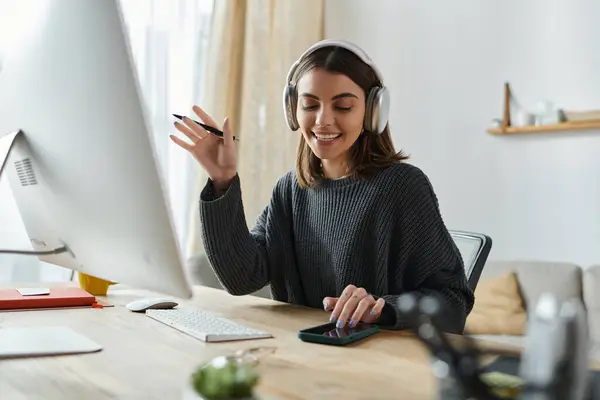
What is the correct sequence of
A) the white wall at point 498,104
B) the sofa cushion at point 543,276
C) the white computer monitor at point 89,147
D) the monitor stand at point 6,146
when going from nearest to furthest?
the white computer monitor at point 89,147, the monitor stand at point 6,146, the sofa cushion at point 543,276, the white wall at point 498,104

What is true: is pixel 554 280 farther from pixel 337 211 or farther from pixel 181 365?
pixel 181 365

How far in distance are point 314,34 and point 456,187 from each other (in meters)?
1.13

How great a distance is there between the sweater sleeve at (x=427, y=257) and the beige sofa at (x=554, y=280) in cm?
142

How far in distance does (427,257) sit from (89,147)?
2.49 ft

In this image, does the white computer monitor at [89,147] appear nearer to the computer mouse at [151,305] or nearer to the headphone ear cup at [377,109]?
the computer mouse at [151,305]

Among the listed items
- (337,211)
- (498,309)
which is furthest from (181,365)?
(498,309)

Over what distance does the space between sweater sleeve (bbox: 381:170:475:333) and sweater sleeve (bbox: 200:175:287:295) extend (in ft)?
0.95

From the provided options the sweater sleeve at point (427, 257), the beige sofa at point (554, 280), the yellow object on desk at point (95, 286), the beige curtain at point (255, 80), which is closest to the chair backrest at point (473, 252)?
the sweater sleeve at point (427, 257)

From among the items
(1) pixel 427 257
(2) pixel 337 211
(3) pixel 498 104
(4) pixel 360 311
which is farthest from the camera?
(3) pixel 498 104

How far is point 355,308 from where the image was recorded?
1.16m

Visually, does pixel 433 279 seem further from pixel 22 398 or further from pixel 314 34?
pixel 314 34

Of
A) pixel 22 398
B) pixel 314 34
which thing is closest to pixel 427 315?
pixel 22 398

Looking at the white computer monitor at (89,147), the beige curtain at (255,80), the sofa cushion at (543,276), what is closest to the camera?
the white computer monitor at (89,147)

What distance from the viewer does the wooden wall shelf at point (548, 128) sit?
9.75ft
